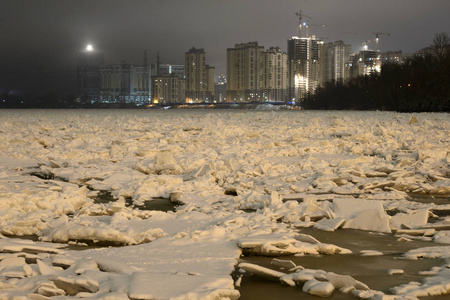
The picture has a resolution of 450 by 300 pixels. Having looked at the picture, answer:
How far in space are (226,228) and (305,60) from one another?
16468cm

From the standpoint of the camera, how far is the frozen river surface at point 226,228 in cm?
321

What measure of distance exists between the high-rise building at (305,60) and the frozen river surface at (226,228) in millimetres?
152769

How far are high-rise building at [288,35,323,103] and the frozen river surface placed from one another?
15277cm

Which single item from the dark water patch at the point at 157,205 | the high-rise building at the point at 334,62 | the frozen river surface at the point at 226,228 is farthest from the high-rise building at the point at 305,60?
the dark water patch at the point at 157,205

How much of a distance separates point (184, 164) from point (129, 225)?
10.8 ft

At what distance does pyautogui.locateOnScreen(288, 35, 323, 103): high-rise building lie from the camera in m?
163

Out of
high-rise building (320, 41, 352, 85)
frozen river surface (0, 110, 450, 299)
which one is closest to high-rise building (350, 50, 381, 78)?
high-rise building (320, 41, 352, 85)

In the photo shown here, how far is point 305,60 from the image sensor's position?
16488 cm

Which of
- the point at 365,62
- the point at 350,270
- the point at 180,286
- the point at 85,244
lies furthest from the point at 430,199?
the point at 365,62

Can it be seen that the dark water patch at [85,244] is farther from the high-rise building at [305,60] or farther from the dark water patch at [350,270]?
the high-rise building at [305,60]

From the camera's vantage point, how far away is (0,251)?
3979mm

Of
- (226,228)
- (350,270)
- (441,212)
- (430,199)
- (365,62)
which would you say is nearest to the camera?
(350,270)

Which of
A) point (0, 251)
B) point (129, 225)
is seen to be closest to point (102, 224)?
point (129, 225)

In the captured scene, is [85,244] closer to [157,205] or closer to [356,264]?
[157,205]
